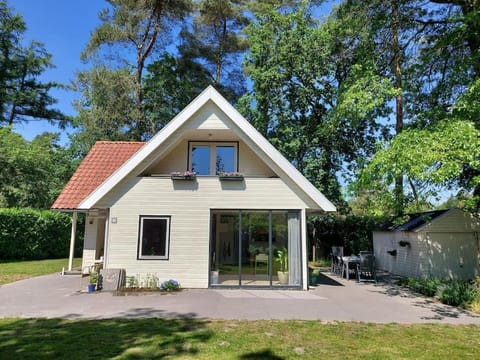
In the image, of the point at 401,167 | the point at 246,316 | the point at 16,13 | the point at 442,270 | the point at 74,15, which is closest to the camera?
the point at 246,316

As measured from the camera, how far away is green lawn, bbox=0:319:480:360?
16.1 feet

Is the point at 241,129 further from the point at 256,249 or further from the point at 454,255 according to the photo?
the point at 454,255

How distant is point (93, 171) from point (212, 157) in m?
5.94

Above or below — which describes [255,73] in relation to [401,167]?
above

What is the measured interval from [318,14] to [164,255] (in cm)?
1828

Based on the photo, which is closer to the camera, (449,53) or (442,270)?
(449,53)

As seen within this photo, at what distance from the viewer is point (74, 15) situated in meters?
18.1

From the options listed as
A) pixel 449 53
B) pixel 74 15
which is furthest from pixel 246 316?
Answer: pixel 74 15

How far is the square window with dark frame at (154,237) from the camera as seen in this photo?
10.6m

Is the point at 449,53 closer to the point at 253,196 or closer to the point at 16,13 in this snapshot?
the point at 253,196

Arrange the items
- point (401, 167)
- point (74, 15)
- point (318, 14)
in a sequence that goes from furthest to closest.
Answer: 1. point (318, 14)
2. point (74, 15)
3. point (401, 167)

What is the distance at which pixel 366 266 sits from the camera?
12.8 meters

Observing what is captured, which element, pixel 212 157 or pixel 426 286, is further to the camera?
pixel 212 157

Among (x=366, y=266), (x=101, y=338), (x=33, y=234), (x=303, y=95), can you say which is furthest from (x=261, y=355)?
(x=33, y=234)
